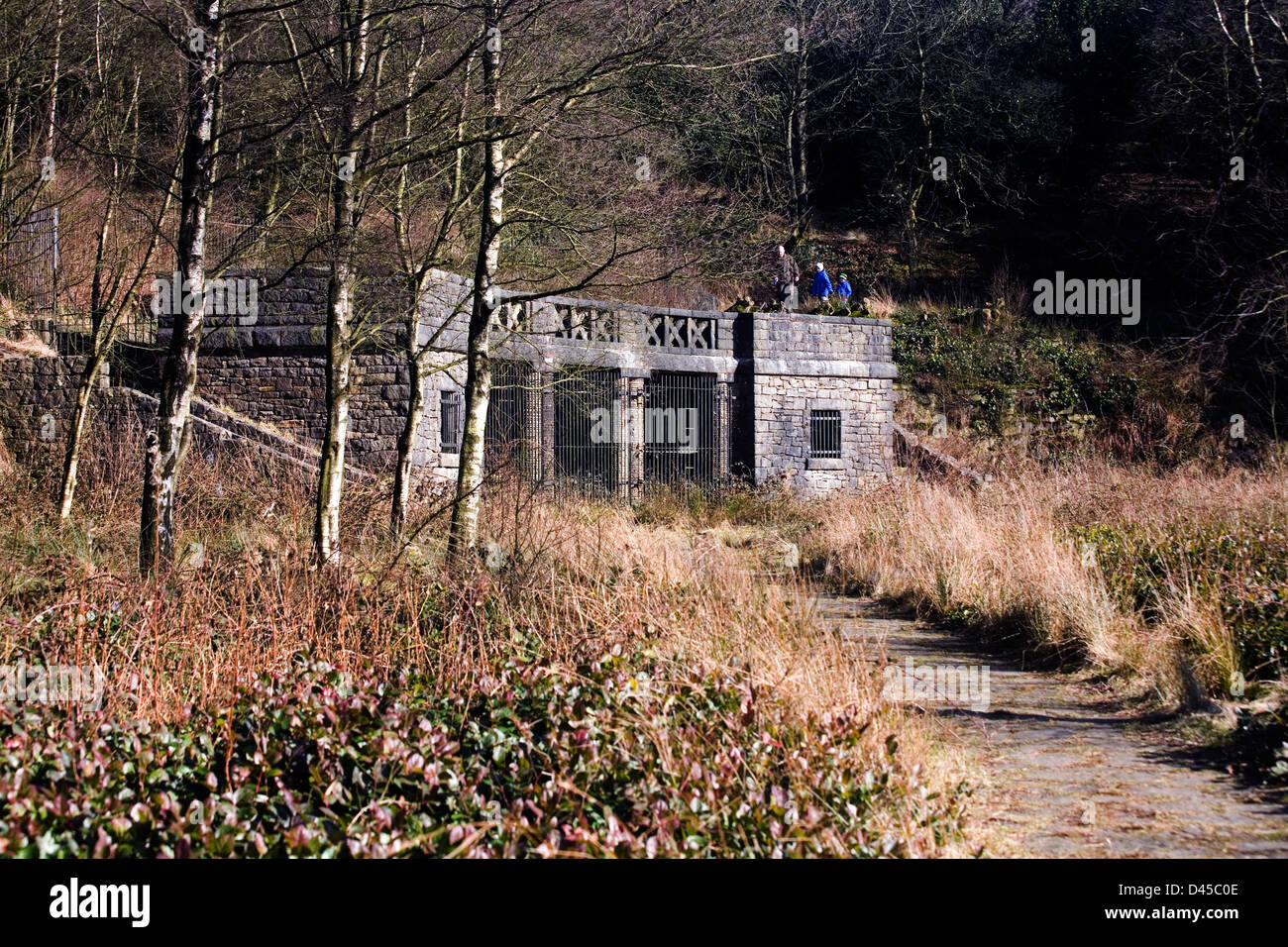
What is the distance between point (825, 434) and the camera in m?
23.2

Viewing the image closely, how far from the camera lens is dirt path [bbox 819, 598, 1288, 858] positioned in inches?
183

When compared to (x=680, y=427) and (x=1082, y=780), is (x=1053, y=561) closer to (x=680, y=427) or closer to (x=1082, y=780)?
(x=1082, y=780)

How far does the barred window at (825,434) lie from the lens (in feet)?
75.6

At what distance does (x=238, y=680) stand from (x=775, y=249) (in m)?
23.0

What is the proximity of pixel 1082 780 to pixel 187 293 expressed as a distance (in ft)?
18.8

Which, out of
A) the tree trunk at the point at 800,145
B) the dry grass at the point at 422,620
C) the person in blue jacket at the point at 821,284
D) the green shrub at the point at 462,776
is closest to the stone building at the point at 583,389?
the person in blue jacket at the point at 821,284

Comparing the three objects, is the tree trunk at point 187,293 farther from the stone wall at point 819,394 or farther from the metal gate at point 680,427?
the stone wall at point 819,394

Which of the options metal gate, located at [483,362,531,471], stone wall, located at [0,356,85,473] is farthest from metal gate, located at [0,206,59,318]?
metal gate, located at [483,362,531,471]

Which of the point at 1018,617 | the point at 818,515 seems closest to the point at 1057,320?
the point at 818,515

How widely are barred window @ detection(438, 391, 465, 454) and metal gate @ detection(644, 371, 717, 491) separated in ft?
14.7

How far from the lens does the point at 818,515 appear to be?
17.3 metres

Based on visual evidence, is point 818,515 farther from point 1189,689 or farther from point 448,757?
point 448,757

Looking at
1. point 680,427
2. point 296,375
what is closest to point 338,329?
point 296,375

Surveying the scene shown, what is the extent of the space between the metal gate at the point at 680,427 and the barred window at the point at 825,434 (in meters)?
2.40
